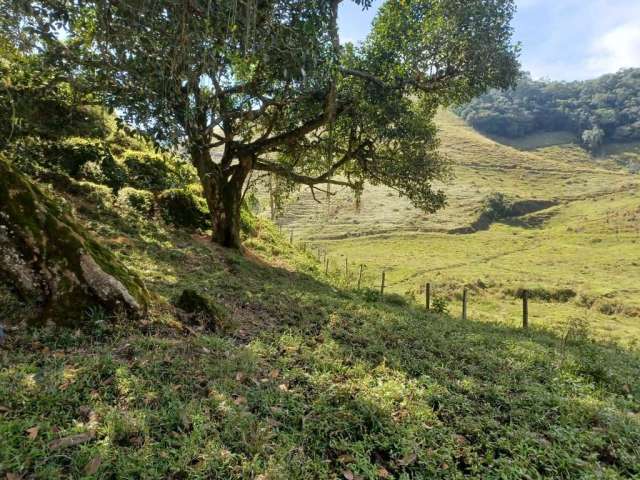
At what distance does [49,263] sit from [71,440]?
299 cm

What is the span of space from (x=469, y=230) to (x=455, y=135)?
72913 mm

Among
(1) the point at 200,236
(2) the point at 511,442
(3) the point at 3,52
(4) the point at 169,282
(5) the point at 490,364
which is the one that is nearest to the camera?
(2) the point at 511,442

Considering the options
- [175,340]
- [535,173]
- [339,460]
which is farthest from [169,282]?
[535,173]

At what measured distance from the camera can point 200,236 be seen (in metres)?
17.4

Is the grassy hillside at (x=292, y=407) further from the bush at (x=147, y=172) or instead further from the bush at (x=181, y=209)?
the bush at (x=147, y=172)

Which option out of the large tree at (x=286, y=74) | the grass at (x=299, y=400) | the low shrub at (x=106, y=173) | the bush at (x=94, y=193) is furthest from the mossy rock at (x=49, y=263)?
the low shrub at (x=106, y=173)

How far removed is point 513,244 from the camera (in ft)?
152

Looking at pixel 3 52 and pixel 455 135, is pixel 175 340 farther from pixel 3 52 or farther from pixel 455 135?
pixel 455 135

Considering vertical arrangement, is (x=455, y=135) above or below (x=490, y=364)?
above

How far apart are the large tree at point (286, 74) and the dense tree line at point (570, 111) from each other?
379ft

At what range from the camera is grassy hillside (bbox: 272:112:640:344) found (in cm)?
2495

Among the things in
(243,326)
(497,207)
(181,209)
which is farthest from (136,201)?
(497,207)

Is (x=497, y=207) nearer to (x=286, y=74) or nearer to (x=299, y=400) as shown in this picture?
(x=286, y=74)

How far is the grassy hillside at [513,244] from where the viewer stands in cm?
2495
